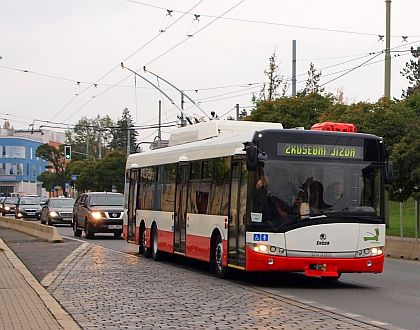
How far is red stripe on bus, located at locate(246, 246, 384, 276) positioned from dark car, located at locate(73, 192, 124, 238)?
19.6 meters

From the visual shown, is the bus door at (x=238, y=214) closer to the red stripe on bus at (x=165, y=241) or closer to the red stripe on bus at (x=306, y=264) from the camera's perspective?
the red stripe on bus at (x=306, y=264)

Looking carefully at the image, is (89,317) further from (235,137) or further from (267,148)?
(235,137)

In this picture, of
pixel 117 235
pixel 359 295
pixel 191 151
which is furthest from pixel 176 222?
pixel 117 235

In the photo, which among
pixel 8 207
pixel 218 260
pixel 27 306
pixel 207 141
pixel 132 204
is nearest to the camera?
pixel 27 306

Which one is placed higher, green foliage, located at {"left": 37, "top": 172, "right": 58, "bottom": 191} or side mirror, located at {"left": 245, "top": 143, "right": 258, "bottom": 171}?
green foliage, located at {"left": 37, "top": 172, "right": 58, "bottom": 191}

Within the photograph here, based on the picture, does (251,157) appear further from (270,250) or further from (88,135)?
(88,135)

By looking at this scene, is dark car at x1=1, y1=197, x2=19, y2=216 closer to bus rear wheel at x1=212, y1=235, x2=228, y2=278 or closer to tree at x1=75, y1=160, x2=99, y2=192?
tree at x1=75, y1=160, x2=99, y2=192

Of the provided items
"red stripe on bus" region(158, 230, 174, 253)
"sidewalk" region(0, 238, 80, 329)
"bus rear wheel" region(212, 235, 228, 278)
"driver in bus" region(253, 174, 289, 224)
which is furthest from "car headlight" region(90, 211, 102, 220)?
"driver in bus" region(253, 174, 289, 224)

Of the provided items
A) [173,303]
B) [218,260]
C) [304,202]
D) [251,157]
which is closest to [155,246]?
[218,260]

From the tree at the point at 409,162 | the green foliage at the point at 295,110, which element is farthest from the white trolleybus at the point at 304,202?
the green foliage at the point at 295,110

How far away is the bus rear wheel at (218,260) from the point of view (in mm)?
17500

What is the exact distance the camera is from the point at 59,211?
155ft

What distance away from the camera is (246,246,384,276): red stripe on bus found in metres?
15.7

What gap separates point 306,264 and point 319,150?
2107mm
